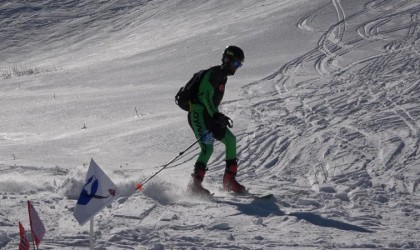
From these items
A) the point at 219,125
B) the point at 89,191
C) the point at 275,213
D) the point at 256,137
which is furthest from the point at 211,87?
the point at 256,137

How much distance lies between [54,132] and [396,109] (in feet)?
19.8

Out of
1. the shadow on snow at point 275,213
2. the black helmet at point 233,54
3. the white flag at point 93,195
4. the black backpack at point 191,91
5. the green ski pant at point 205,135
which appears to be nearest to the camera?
the white flag at point 93,195

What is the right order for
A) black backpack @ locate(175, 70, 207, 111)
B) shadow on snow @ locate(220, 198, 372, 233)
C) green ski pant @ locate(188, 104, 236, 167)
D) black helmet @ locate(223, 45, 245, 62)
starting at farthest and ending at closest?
green ski pant @ locate(188, 104, 236, 167), black backpack @ locate(175, 70, 207, 111), black helmet @ locate(223, 45, 245, 62), shadow on snow @ locate(220, 198, 372, 233)

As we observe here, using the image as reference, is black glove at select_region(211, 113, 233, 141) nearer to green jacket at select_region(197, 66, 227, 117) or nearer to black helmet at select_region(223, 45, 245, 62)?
green jacket at select_region(197, 66, 227, 117)

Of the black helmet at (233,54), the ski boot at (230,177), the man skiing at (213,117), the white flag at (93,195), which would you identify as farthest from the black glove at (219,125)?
the white flag at (93,195)

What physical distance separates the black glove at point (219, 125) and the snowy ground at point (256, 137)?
73 cm

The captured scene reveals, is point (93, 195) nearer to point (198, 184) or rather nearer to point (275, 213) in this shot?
point (275, 213)

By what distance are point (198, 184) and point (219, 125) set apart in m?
0.69

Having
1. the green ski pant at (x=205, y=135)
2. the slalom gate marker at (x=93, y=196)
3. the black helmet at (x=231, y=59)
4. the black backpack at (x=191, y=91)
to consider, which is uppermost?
the black helmet at (x=231, y=59)

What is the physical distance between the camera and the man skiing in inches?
274

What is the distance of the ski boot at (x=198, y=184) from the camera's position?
7121 mm

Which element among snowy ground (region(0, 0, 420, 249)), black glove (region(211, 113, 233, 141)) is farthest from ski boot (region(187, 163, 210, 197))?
black glove (region(211, 113, 233, 141))

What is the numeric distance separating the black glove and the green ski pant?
0.26 feet

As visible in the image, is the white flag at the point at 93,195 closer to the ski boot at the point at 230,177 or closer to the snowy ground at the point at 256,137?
the snowy ground at the point at 256,137
